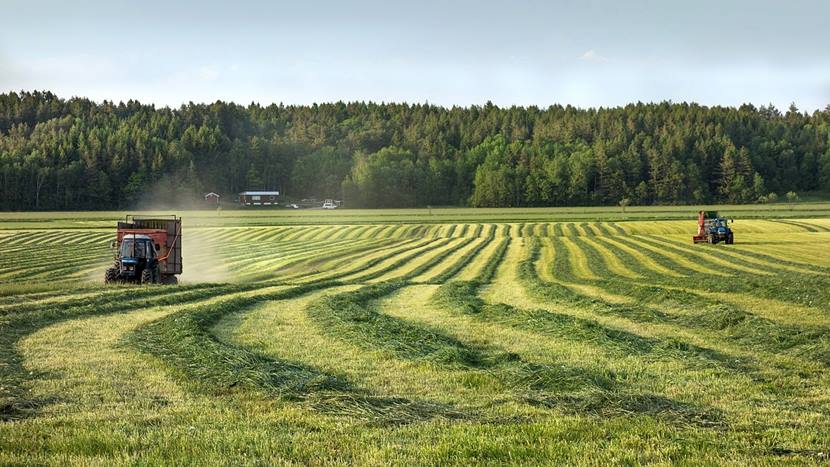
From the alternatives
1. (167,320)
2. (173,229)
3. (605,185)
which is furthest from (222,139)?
(167,320)

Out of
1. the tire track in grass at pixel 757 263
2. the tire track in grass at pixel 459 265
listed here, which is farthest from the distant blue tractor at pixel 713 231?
the tire track in grass at pixel 459 265

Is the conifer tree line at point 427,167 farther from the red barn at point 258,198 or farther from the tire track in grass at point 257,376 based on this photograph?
the tire track in grass at point 257,376

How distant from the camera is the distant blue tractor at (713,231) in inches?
2141

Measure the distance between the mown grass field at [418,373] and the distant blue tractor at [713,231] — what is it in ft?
82.4

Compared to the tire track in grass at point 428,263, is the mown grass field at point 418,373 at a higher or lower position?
higher

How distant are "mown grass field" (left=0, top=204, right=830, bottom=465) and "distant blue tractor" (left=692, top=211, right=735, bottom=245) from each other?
25129 millimetres

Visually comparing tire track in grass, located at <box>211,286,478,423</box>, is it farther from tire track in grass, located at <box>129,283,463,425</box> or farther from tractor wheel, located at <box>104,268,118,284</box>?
tractor wheel, located at <box>104,268,118,284</box>

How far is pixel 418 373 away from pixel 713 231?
155ft

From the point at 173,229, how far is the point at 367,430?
29.0 metres

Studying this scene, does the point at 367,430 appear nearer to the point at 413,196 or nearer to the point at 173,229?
the point at 173,229

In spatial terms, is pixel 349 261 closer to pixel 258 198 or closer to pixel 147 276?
pixel 147 276

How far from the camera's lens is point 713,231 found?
2158 inches

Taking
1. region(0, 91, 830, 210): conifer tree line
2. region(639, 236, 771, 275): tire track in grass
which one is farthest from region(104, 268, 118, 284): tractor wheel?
region(0, 91, 830, 210): conifer tree line

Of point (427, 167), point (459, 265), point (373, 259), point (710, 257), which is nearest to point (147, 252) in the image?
point (373, 259)
